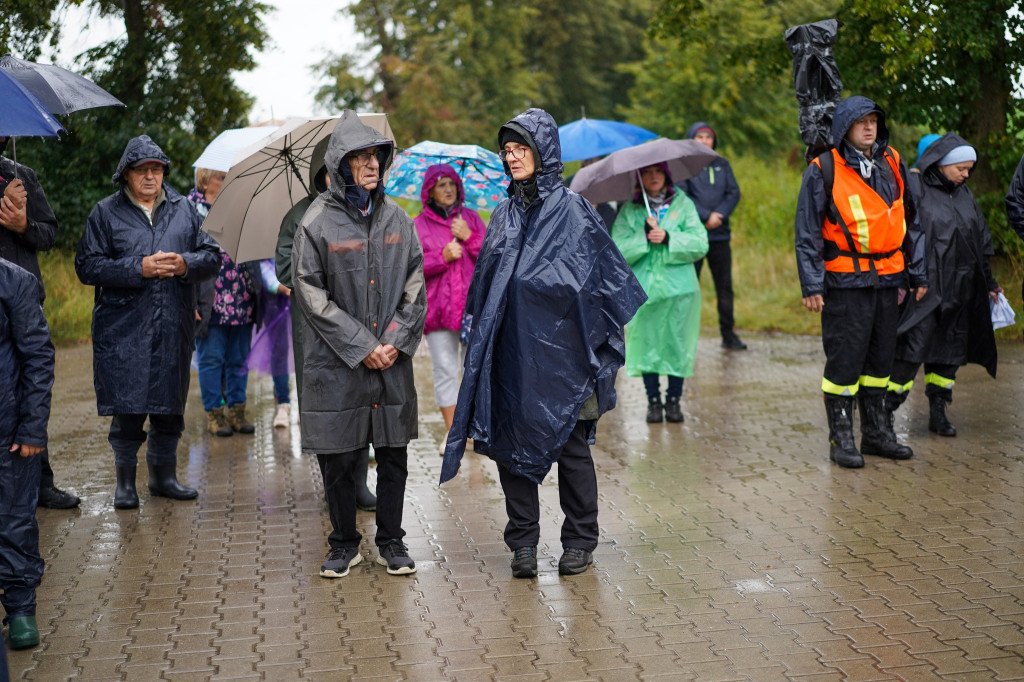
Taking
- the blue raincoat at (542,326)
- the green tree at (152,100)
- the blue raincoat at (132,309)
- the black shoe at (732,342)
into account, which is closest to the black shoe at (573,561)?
the blue raincoat at (542,326)

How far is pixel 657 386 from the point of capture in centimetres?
900

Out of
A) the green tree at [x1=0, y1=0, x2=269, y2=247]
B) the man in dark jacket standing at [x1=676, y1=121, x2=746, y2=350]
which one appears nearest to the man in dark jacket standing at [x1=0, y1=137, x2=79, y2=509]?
the man in dark jacket standing at [x1=676, y1=121, x2=746, y2=350]

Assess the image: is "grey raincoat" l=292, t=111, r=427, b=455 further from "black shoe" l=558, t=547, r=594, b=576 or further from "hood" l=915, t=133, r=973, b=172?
"hood" l=915, t=133, r=973, b=172

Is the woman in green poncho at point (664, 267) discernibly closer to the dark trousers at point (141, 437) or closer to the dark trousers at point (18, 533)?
the dark trousers at point (141, 437)

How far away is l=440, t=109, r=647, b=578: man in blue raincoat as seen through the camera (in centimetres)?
525

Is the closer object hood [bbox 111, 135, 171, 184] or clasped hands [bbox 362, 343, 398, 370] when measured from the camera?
clasped hands [bbox 362, 343, 398, 370]

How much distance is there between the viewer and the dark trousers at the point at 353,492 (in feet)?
18.0

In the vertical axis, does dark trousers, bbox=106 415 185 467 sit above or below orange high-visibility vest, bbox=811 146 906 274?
below

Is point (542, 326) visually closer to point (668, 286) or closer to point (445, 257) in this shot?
point (445, 257)

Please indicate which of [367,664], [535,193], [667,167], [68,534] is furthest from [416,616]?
[667,167]

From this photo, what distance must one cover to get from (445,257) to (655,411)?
239 cm

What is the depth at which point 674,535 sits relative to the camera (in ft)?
19.7

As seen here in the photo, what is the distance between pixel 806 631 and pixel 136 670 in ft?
8.85

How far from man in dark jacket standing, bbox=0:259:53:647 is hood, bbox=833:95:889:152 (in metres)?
4.75
